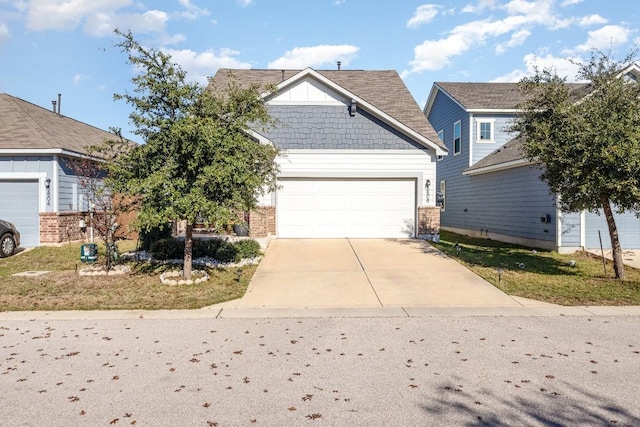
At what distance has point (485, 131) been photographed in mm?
20984

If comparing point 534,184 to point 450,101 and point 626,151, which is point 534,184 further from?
point 450,101

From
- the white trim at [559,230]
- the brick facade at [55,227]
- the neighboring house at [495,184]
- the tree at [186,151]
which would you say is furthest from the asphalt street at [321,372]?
the brick facade at [55,227]

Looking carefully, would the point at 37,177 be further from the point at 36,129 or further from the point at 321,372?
the point at 321,372

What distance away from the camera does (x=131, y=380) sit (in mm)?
4539

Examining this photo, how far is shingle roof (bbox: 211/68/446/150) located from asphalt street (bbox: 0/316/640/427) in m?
11.6

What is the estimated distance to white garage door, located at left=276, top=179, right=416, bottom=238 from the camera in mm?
16172

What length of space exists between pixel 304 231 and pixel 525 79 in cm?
888

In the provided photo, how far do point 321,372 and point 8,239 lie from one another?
1292cm

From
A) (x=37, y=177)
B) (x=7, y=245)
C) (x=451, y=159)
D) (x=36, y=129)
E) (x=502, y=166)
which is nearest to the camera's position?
(x=7, y=245)

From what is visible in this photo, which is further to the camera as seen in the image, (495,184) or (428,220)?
(495,184)

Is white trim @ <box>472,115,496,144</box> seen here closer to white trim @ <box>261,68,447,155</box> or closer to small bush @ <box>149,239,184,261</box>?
white trim @ <box>261,68,447,155</box>

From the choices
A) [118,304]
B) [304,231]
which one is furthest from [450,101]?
[118,304]

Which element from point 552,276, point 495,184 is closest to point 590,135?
point 552,276

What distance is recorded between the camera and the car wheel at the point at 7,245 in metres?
13.1
